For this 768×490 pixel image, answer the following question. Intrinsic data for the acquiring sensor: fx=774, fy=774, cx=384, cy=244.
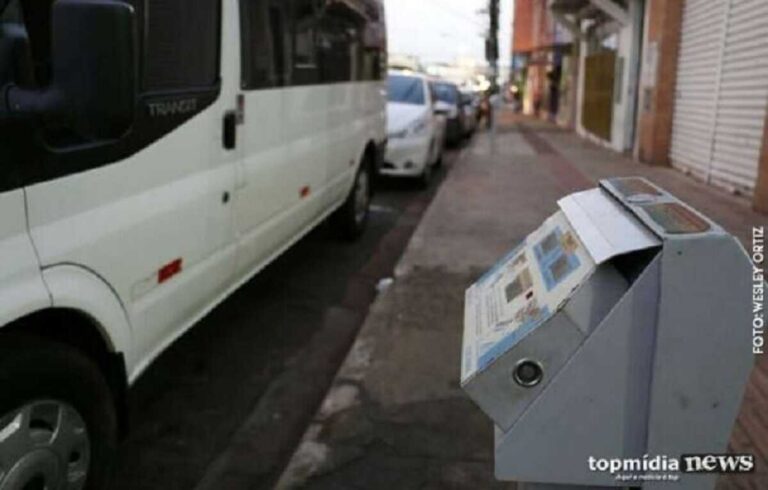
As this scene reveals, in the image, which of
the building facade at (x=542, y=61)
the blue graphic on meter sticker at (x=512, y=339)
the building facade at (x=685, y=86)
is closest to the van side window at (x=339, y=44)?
the blue graphic on meter sticker at (x=512, y=339)

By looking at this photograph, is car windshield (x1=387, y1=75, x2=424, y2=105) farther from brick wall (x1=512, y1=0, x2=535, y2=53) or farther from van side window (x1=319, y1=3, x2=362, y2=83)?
brick wall (x1=512, y1=0, x2=535, y2=53)

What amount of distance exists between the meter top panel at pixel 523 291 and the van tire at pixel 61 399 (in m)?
1.25

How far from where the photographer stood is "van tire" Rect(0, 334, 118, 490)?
7.35 feet

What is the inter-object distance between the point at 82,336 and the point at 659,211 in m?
1.94

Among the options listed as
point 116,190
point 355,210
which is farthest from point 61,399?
point 355,210

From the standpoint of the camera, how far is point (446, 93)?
779 inches

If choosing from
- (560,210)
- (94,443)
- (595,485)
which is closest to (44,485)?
(94,443)

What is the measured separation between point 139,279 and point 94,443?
2.11 ft

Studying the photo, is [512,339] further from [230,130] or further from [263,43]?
[263,43]

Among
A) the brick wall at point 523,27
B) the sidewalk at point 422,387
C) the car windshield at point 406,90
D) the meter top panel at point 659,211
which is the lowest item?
the sidewalk at point 422,387

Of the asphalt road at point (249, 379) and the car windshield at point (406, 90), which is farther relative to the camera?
the car windshield at point (406, 90)

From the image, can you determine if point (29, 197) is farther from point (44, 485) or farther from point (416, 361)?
point (416, 361)

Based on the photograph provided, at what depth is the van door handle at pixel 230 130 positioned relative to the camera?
12.1ft

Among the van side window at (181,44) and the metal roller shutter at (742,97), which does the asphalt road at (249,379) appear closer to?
the van side window at (181,44)
